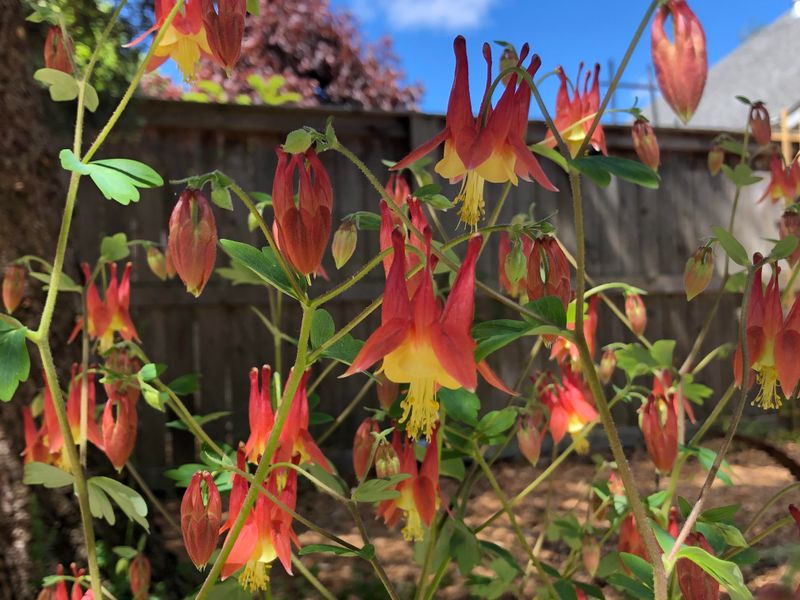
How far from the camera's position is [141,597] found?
1.35m

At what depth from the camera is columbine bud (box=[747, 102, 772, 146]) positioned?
1600 millimetres

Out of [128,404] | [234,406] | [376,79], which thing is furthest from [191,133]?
[376,79]

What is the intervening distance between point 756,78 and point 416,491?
20.8 metres

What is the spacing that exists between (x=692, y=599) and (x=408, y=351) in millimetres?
468

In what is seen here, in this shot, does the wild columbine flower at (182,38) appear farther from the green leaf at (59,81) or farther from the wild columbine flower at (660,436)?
the wild columbine flower at (660,436)

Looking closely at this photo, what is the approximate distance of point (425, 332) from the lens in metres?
0.70

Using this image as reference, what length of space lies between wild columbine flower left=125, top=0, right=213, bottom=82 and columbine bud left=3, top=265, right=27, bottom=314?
657 millimetres

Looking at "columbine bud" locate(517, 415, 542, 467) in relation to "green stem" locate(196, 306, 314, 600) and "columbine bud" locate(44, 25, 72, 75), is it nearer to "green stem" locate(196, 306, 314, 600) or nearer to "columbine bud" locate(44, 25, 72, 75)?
"green stem" locate(196, 306, 314, 600)

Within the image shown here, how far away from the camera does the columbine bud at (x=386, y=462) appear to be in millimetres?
1072

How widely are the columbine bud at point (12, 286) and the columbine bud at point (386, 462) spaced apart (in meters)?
0.82

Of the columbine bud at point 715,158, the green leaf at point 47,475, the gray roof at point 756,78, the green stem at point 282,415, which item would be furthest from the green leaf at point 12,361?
the gray roof at point 756,78

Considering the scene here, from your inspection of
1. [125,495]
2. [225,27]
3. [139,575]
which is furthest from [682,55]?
[139,575]

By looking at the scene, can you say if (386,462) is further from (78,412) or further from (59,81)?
(59,81)

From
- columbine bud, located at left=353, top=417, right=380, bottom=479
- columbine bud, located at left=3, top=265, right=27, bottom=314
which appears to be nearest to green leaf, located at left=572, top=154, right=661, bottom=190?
columbine bud, located at left=353, top=417, right=380, bottom=479
